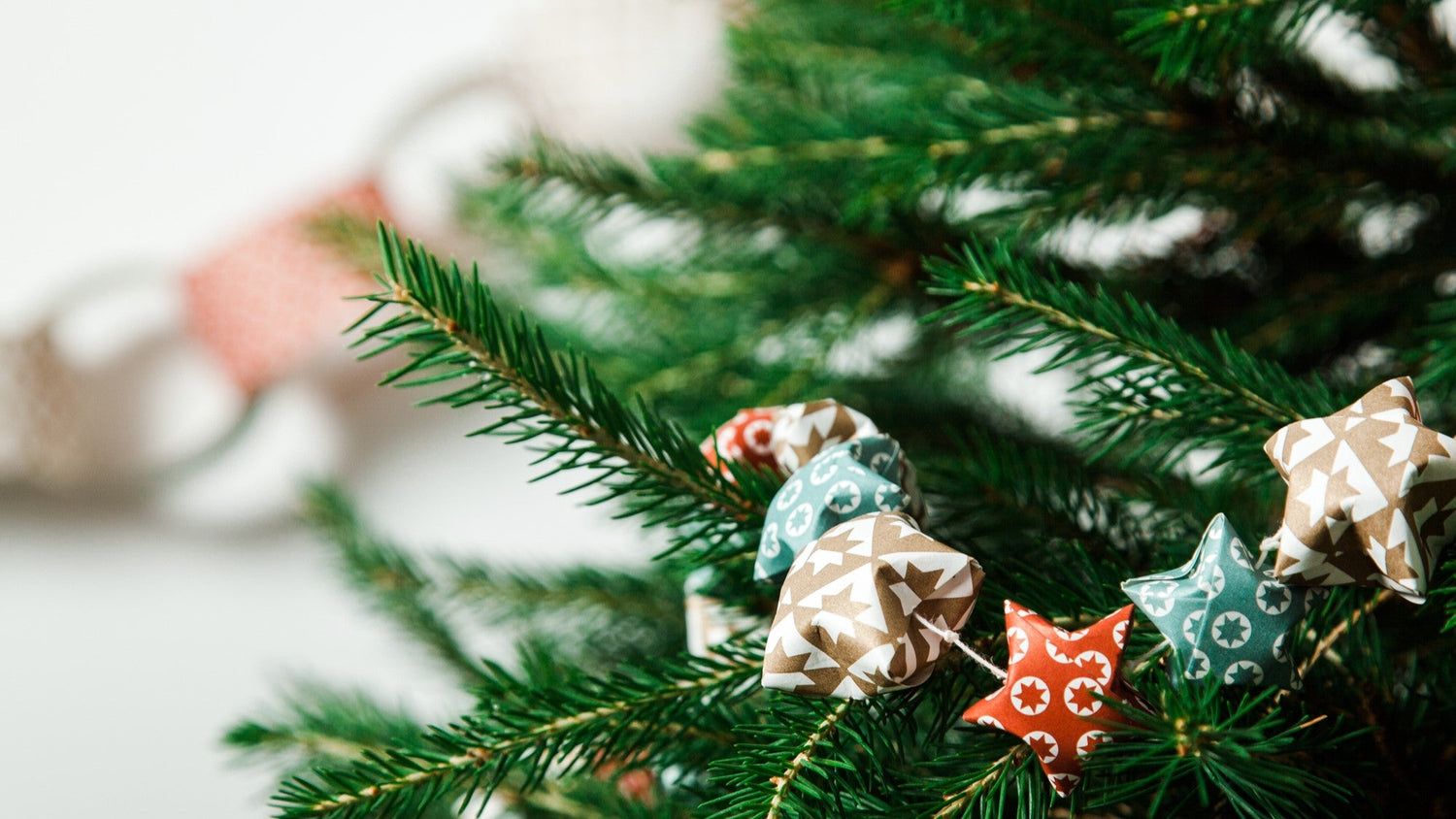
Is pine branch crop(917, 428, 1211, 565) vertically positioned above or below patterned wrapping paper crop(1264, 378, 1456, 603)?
below

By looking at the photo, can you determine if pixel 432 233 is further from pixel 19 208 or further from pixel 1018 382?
pixel 1018 382

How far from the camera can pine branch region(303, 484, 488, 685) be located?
0.44 meters

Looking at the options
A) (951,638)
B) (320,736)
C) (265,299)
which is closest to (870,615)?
(951,638)

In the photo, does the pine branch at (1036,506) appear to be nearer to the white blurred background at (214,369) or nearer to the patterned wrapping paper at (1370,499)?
the patterned wrapping paper at (1370,499)

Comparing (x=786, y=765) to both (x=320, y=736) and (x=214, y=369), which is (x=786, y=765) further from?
(x=214, y=369)

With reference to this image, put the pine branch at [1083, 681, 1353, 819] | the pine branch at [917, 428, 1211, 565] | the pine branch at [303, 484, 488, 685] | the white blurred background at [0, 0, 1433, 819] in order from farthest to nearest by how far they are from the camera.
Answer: the white blurred background at [0, 0, 1433, 819]
the pine branch at [303, 484, 488, 685]
the pine branch at [917, 428, 1211, 565]
the pine branch at [1083, 681, 1353, 819]

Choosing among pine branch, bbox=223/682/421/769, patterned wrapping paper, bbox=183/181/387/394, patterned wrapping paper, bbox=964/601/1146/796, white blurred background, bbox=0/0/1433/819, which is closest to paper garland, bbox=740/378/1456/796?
patterned wrapping paper, bbox=964/601/1146/796

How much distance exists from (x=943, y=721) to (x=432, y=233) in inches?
34.2

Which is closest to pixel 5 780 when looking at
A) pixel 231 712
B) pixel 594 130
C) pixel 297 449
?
pixel 231 712

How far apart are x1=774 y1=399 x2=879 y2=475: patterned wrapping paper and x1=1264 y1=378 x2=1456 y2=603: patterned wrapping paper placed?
99 mm

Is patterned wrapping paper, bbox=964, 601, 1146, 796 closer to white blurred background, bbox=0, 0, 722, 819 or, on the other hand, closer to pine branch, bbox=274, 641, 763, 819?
pine branch, bbox=274, 641, 763, 819

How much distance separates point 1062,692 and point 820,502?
0.07m

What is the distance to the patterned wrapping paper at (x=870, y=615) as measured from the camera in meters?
0.22

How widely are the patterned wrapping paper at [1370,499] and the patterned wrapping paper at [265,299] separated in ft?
2.79
